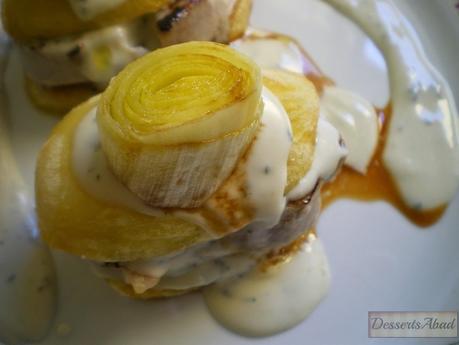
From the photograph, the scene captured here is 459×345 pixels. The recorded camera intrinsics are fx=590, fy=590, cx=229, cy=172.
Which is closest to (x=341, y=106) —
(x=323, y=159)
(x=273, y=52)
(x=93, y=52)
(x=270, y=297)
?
(x=273, y=52)

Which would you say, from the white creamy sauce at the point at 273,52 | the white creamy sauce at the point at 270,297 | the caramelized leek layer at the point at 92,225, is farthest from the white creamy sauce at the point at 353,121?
the caramelized leek layer at the point at 92,225

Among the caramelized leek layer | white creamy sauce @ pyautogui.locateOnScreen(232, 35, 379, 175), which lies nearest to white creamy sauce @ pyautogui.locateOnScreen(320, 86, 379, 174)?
white creamy sauce @ pyautogui.locateOnScreen(232, 35, 379, 175)

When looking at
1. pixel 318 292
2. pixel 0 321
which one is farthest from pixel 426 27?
pixel 0 321

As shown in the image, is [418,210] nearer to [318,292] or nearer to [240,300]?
[318,292]

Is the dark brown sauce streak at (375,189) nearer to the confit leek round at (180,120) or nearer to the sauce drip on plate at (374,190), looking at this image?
the sauce drip on plate at (374,190)

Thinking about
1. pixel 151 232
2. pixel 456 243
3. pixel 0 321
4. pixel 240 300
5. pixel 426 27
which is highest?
pixel 426 27

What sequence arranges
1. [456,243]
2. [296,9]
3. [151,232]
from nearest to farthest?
1. [151,232]
2. [456,243]
3. [296,9]
